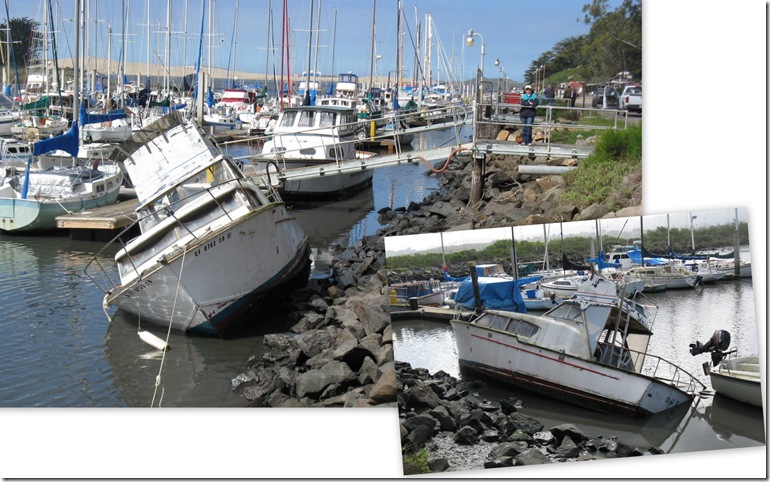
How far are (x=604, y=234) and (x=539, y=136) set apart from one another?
5872 mm

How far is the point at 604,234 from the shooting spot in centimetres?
577

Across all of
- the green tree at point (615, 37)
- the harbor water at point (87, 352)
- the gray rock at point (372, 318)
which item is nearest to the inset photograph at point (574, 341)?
the gray rock at point (372, 318)

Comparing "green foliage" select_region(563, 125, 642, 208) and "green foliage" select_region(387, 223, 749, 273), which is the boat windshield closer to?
"green foliage" select_region(563, 125, 642, 208)

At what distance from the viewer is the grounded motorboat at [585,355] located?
221 inches

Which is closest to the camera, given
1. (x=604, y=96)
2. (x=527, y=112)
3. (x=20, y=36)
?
(x=604, y=96)

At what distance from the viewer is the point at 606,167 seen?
293 inches

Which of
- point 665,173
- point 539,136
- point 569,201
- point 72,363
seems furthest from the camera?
point 539,136

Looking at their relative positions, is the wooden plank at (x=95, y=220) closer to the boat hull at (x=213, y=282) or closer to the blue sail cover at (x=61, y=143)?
the blue sail cover at (x=61, y=143)

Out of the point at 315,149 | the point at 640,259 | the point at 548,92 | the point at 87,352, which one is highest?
the point at 548,92

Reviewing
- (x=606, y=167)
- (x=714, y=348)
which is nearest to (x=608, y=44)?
(x=606, y=167)

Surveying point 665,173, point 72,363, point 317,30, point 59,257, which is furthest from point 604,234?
point 317,30

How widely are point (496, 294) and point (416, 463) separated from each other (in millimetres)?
1170

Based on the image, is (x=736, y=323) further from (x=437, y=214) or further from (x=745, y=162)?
(x=437, y=214)

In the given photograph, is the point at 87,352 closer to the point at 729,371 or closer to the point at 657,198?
Answer: the point at 657,198
